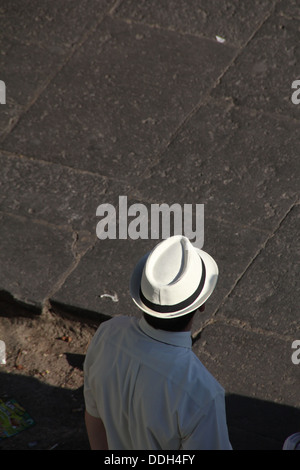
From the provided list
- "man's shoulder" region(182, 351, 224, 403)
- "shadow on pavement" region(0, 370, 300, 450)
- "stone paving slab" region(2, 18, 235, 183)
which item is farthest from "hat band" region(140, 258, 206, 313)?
"stone paving slab" region(2, 18, 235, 183)

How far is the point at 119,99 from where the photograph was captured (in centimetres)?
595

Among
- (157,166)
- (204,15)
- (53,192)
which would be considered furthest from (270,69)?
(53,192)

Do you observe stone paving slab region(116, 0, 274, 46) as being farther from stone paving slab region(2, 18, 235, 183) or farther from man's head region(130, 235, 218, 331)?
man's head region(130, 235, 218, 331)

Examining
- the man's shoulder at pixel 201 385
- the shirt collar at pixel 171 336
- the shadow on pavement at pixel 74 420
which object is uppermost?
the shirt collar at pixel 171 336

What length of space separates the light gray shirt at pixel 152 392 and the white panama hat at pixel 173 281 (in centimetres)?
9

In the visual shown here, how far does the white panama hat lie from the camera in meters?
2.96

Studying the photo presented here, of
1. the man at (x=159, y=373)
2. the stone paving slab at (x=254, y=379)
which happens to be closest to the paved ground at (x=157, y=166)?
the stone paving slab at (x=254, y=379)

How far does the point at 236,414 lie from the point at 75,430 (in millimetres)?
893

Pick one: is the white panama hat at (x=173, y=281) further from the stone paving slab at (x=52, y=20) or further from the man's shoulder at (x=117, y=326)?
the stone paving slab at (x=52, y=20)

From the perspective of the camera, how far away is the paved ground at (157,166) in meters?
4.38

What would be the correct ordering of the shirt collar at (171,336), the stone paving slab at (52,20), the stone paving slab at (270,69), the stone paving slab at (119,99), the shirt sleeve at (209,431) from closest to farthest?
the shirt sleeve at (209,431) < the shirt collar at (171,336) < the stone paving slab at (119,99) < the stone paving slab at (270,69) < the stone paving slab at (52,20)

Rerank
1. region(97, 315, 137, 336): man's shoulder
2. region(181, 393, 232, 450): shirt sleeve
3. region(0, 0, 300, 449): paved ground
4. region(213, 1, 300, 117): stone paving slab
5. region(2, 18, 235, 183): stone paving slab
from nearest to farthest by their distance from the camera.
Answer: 1. region(181, 393, 232, 450): shirt sleeve
2. region(97, 315, 137, 336): man's shoulder
3. region(0, 0, 300, 449): paved ground
4. region(2, 18, 235, 183): stone paving slab
5. region(213, 1, 300, 117): stone paving slab

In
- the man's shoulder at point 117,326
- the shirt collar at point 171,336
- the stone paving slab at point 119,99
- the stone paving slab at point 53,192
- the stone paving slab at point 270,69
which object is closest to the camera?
the shirt collar at point 171,336
